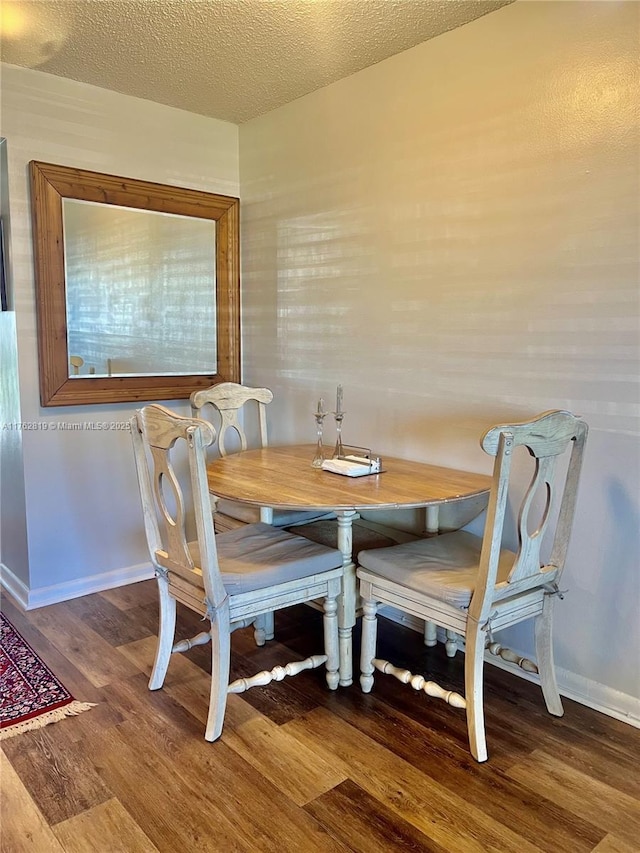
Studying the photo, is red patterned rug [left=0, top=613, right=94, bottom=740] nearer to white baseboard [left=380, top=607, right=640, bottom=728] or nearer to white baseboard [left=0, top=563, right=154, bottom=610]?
white baseboard [left=0, top=563, right=154, bottom=610]

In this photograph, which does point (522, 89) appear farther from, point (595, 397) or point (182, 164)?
point (182, 164)

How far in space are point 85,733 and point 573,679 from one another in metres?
1.61

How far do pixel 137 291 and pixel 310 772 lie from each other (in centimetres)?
225

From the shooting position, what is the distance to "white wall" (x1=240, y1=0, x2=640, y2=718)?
1.93m

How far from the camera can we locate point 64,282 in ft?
9.14

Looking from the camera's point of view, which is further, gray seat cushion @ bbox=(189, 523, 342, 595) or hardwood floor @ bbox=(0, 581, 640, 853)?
gray seat cushion @ bbox=(189, 523, 342, 595)

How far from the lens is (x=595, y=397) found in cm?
200

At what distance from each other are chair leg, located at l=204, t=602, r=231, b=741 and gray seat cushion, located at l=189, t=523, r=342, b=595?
9 cm

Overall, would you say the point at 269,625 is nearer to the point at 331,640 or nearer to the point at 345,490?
the point at 331,640

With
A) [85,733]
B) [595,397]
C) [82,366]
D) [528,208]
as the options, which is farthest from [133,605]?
[528,208]

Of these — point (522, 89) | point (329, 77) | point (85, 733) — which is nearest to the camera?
point (85, 733)

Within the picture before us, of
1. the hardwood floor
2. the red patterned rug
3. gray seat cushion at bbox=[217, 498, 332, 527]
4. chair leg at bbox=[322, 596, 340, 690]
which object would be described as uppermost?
gray seat cushion at bbox=[217, 498, 332, 527]

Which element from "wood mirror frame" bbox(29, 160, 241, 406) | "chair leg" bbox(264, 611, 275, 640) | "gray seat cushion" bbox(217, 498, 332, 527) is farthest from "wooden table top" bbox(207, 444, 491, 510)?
"wood mirror frame" bbox(29, 160, 241, 406)

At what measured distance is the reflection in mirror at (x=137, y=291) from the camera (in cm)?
284
